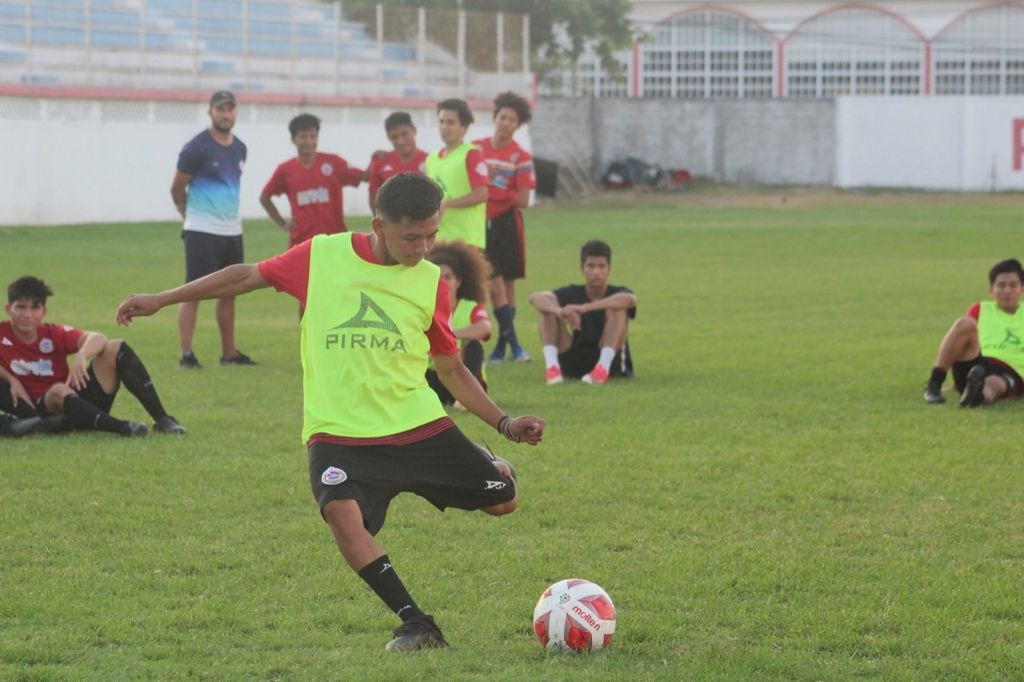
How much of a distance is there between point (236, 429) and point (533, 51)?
4302 centimetres

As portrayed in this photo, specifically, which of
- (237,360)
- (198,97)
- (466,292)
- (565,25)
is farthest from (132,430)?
(565,25)

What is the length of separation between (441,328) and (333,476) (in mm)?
675

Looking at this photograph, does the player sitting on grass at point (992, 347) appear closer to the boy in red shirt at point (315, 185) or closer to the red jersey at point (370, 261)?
the boy in red shirt at point (315, 185)

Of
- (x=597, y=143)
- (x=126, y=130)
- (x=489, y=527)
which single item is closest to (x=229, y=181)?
(x=489, y=527)

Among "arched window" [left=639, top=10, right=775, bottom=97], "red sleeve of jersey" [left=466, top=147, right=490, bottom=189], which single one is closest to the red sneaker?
"red sleeve of jersey" [left=466, top=147, right=490, bottom=189]

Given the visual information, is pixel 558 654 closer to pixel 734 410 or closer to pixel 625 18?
pixel 734 410

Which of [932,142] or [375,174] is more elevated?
[932,142]

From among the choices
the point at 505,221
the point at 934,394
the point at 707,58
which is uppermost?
the point at 707,58

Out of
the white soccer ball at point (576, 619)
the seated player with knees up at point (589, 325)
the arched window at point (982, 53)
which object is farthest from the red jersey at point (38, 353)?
the arched window at point (982, 53)

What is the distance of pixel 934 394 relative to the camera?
10664mm

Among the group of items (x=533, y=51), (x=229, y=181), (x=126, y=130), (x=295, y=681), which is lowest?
(x=295, y=681)

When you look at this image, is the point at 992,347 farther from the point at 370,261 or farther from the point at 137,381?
the point at 370,261

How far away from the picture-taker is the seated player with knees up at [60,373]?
9.16 meters

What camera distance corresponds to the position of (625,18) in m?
52.6
